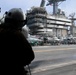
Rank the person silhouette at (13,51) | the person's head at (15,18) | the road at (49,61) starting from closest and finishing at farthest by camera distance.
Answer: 1. the person silhouette at (13,51)
2. the person's head at (15,18)
3. the road at (49,61)

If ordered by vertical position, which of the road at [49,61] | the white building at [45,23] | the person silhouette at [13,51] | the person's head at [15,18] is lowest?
the white building at [45,23]

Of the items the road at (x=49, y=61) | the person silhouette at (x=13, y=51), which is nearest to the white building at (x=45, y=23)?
the road at (x=49, y=61)

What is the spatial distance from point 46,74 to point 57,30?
129 meters

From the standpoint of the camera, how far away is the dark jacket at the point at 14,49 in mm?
3096

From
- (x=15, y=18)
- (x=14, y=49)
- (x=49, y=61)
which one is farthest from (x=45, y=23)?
(x=14, y=49)

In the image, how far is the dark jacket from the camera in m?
3.10

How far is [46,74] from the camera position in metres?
9.58

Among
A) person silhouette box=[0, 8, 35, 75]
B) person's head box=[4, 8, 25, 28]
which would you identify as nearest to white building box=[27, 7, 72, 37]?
person's head box=[4, 8, 25, 28]

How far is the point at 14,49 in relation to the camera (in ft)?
10.2

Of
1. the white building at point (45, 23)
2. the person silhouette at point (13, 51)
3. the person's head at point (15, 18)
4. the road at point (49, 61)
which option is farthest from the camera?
the white building at point (45, 23)

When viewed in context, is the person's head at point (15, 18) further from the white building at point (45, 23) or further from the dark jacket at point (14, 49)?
the white building at point (45, 23)

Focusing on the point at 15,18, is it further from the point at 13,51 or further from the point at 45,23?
the point at 45,23

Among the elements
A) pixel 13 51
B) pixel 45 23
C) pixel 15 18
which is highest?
pixel 15 18

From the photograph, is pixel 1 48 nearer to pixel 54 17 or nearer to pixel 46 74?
pixel 46 74
